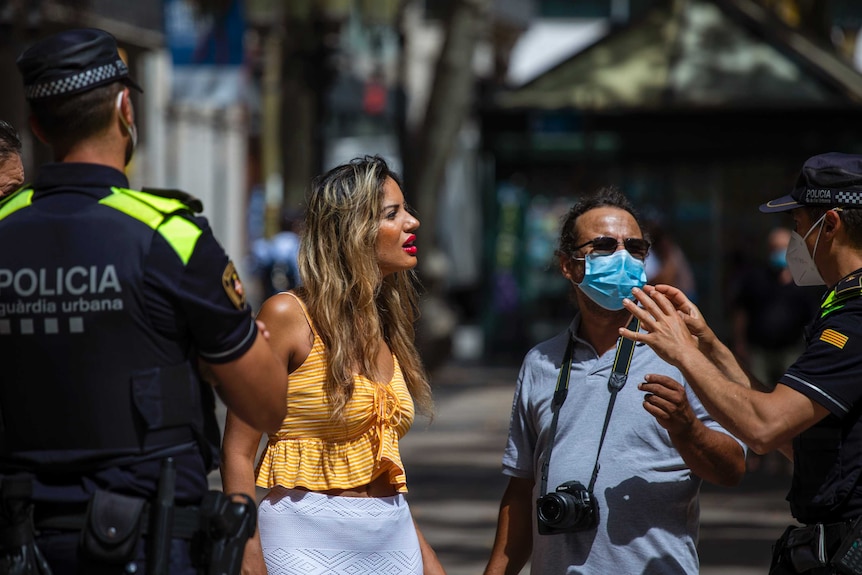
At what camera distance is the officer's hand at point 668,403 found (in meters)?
3.71

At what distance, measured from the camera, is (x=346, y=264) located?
4.20 metres

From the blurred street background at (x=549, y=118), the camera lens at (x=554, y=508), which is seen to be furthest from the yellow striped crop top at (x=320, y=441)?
the blurred street background at (x=549, y=118)

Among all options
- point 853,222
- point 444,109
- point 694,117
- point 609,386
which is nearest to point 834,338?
point 853,222

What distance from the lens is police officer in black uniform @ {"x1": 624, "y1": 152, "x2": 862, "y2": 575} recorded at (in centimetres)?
358

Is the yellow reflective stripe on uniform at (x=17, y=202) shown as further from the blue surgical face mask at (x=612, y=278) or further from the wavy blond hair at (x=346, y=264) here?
the blue surgical face mask at (x=612, y=278)

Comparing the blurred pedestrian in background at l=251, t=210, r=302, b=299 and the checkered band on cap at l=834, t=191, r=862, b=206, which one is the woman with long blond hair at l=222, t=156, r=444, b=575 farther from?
the blurred pedestrian in background at l=251, t=210, r=302, b=299

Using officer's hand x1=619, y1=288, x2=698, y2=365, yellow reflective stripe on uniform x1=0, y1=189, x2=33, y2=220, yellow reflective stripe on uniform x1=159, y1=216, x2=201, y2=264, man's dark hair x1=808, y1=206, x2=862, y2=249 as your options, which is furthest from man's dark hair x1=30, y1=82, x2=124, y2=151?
man's dark hair x1=808, y1=206, x2=862, y2=249

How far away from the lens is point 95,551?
2.96 metres

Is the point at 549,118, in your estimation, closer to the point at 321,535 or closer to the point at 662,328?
the point at 321,535


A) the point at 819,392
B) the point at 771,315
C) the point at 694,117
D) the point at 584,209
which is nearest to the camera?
the point at 819,392

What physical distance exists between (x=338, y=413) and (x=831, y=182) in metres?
1.46

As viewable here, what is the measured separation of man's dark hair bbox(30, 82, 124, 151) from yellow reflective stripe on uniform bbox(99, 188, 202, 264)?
0.51 ft

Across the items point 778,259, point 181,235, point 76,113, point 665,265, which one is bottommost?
point 665,265

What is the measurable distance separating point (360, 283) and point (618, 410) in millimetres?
815
